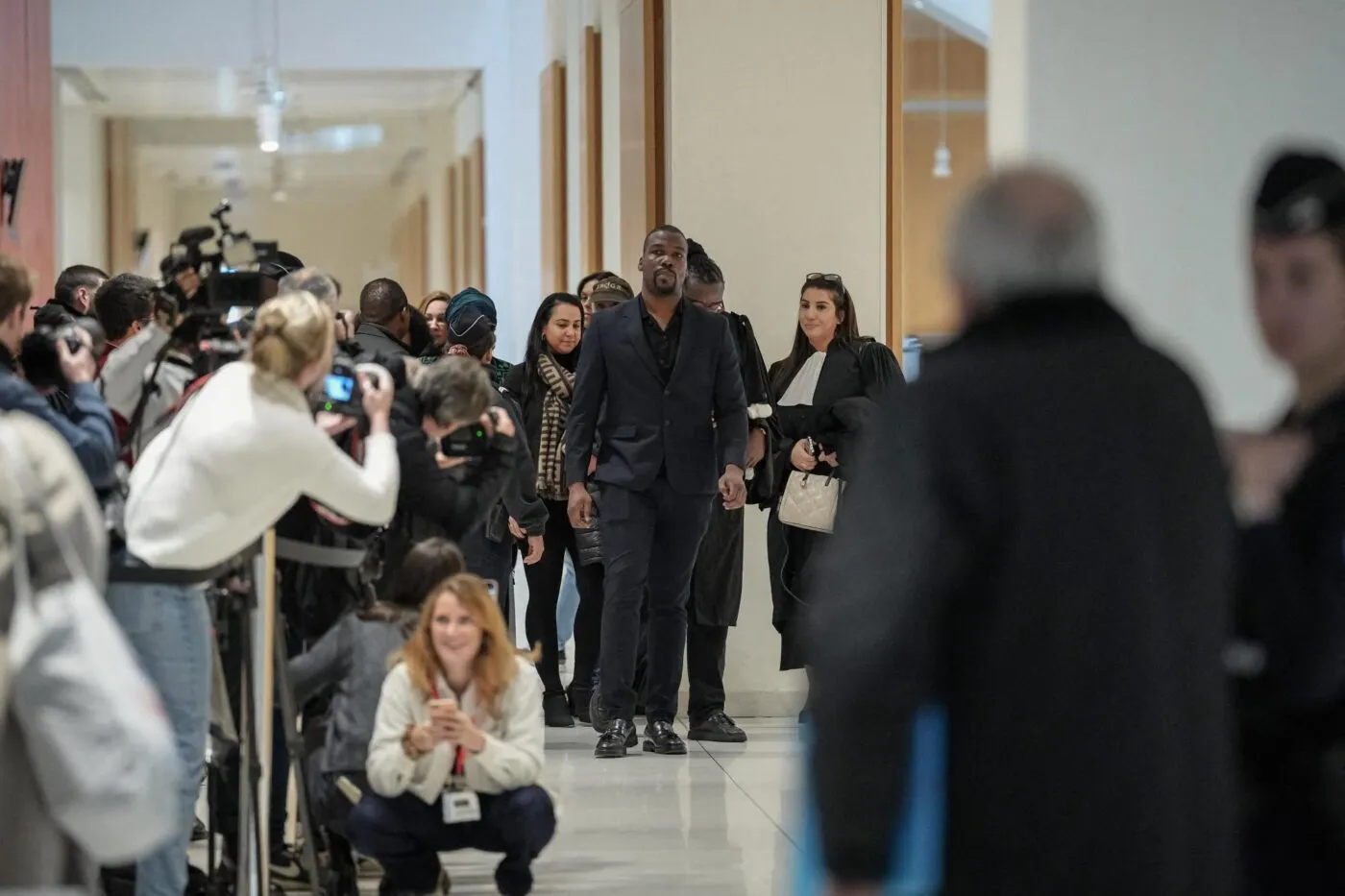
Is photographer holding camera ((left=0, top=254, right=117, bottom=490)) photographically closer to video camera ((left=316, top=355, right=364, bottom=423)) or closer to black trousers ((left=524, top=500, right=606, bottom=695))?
video camera ((left=316, top=355, right=364, bottom=423))

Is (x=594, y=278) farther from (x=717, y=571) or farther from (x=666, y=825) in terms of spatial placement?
(x=666, y=825)

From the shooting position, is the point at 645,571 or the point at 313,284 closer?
the point at 313,284

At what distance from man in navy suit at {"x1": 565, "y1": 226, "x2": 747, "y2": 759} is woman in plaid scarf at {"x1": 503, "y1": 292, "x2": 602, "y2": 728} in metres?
0.62

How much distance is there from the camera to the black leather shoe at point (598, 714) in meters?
7.01

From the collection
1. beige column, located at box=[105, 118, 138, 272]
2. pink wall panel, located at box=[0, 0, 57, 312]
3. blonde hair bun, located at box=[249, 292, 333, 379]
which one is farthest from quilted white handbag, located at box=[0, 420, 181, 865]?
beige column, located at box=[105, 118, 138, 272]

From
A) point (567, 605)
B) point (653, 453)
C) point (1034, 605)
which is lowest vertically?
point (567, 605)

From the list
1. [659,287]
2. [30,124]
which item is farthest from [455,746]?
[30,124]

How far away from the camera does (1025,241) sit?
2330mm

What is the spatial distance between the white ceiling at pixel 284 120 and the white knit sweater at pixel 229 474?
425 inches

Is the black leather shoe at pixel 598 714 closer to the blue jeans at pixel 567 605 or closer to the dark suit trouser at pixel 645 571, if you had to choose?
the dark suit trouser at pixel 645 571

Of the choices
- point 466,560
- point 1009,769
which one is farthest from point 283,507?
point 466,560

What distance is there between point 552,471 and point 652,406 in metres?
0.81

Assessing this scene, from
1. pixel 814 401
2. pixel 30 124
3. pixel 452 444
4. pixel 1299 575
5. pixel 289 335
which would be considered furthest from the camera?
pixel 30 124

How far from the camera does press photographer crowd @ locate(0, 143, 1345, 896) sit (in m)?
2.23
